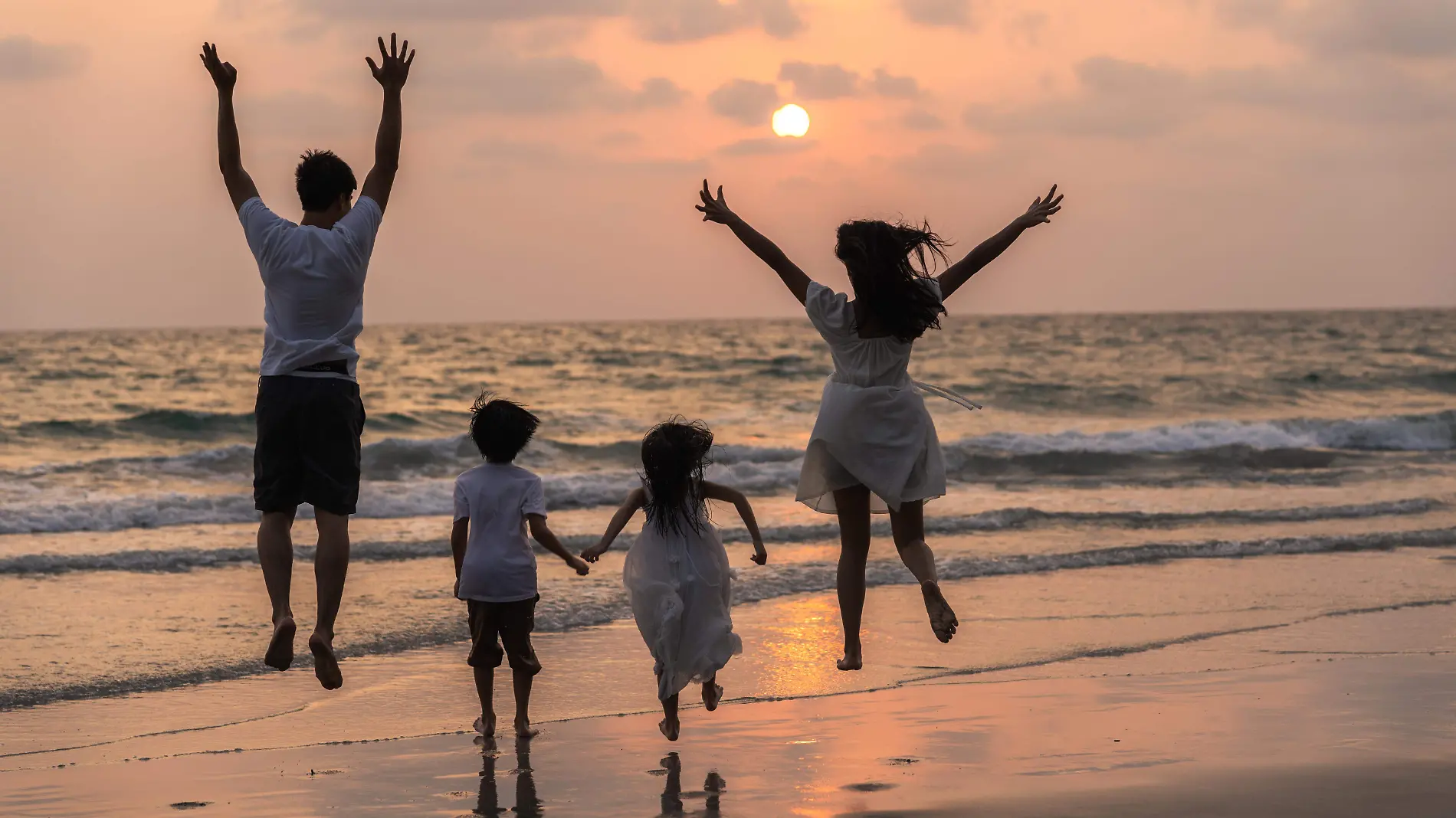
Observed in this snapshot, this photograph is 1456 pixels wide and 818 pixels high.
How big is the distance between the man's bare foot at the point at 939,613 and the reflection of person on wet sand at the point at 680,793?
1.08 metres

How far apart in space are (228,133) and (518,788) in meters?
2.75

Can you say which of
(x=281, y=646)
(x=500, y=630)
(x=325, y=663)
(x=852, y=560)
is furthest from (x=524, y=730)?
(x=852, y=560)

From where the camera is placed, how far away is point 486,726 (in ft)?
21.1

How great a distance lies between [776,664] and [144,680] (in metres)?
3.37

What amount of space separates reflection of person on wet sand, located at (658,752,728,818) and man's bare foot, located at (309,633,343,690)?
1.28 meters

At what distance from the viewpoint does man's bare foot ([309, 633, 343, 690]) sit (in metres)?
5.31

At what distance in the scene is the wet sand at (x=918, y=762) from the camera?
17.4ft

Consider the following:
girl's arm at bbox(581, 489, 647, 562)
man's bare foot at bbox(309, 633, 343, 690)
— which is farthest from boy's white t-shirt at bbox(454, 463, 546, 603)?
man's bare foot at bbox(309, 633, 343, 690)

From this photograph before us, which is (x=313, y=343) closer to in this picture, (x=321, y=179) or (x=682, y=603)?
(x=321, y=179)

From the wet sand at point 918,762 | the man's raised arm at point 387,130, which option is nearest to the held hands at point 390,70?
the man's raised arm at point 387,130

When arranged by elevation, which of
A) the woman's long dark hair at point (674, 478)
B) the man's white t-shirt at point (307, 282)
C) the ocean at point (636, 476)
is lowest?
the ocean at point (636, 476)

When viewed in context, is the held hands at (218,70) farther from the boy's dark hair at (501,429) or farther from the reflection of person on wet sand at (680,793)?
the reflection of person on wet sand at (680,793)

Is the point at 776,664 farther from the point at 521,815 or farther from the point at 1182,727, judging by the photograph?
the point at 521,815

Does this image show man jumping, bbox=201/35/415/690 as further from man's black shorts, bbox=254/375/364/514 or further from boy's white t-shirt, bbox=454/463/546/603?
boy's white t-shirt, bbox=454/463/546/603
